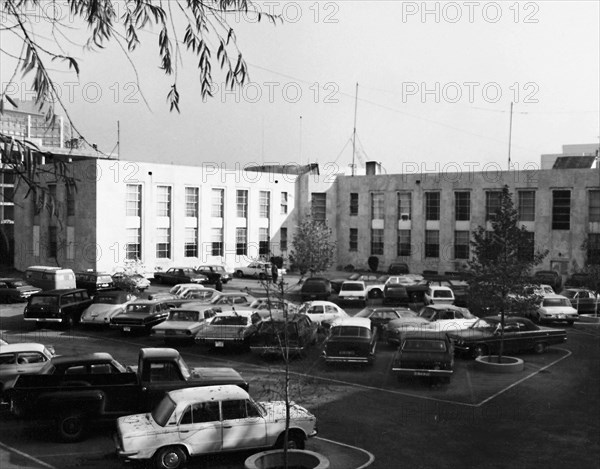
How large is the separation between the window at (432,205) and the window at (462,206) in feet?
5.09

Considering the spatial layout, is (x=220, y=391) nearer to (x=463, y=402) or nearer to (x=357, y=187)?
(x=463, y=402)

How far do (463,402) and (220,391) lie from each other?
292 inches

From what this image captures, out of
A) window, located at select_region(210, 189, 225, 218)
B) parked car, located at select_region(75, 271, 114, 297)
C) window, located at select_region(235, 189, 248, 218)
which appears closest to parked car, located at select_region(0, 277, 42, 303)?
parked car, located at select_region(75, 271, 114, 297)

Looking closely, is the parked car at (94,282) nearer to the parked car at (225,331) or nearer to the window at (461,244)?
the parked car at (225,331)

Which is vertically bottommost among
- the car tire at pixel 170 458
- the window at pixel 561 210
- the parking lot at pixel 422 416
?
the parking lot at pixel 422 416

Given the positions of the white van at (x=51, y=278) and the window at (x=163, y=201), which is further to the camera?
the window at (x=163, y=201)

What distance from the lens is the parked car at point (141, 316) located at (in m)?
26.6

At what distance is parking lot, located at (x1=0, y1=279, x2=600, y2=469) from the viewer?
12.8 m

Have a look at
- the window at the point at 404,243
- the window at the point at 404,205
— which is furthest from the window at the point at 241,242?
the window at the point at 404,205

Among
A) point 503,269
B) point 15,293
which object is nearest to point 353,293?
point 503,269

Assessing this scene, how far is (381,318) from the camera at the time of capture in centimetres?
2677

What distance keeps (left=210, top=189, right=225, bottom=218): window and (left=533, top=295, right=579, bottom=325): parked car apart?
30379 millimetres

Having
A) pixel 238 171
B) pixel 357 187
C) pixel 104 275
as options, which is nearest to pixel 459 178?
pixel 357 187

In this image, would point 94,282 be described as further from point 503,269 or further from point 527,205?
point 527,205
